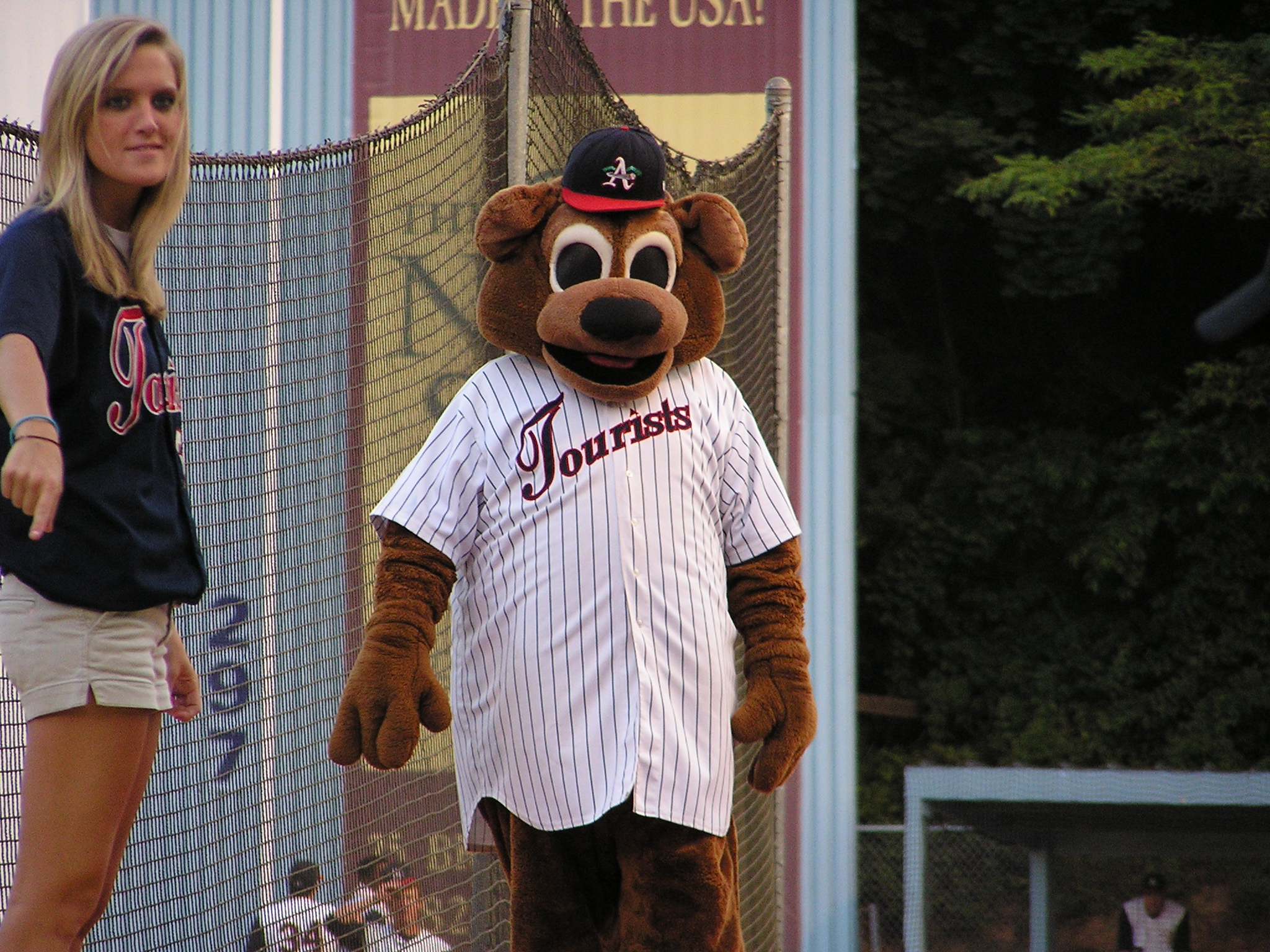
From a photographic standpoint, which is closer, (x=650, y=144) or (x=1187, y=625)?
(x=650, y=144)

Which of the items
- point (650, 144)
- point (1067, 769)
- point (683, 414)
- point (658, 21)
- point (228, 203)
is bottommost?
point (1067, 769)

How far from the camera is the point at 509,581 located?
7.95ft

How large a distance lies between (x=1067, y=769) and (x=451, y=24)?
450cm

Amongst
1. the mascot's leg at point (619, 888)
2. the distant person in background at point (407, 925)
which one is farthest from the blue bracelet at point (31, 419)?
the distant person in background at point (407, 925)

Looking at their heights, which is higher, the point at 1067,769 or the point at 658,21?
the point at 658,21

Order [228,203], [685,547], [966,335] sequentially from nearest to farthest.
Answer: [685,547] → [228,203] → [966,335]

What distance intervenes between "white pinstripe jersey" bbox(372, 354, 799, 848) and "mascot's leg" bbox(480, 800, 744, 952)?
6 cm

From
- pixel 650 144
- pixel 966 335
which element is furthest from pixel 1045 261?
pixel 650 144

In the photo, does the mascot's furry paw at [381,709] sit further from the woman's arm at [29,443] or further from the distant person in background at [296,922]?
the distant person in background at [296,922]

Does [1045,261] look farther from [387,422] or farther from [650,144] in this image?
[650,144]

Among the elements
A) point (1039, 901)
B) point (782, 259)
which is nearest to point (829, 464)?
point (782, 259)

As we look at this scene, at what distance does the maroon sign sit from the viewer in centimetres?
708

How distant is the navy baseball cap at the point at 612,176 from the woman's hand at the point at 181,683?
94 centimetres

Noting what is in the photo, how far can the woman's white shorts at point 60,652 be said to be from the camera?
198cm
